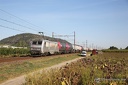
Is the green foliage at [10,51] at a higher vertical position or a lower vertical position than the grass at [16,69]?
higher

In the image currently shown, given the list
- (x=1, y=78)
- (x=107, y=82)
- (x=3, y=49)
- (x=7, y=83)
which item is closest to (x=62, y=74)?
(x=107, y=82)

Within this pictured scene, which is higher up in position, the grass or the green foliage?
the green foliage

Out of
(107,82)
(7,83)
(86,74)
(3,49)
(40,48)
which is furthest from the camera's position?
(3,49)

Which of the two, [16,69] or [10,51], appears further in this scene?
[10,51]

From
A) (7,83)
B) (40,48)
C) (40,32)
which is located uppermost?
(40,32)

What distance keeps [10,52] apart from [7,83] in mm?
35299

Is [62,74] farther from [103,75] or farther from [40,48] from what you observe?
[40,48]

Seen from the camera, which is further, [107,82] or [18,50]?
[18,50]

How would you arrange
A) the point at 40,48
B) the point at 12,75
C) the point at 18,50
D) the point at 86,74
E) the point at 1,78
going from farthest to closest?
the point at 18,50 < the point at 40,48 < the point at 12,75 < the point at 1,78 < the point at 86,74

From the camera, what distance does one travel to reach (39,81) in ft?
31.0

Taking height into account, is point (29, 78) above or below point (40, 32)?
below

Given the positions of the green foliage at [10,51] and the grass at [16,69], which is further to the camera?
the green foliage at [10,51]

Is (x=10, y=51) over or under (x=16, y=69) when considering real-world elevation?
over

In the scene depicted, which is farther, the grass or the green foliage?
the green foliage
